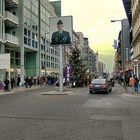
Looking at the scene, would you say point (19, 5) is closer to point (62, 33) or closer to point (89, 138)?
point (62, 33)

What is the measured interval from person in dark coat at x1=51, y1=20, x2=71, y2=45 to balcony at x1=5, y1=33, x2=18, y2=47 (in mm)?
20219

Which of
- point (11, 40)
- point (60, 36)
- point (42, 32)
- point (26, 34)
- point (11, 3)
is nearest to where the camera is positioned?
point (60, 36)

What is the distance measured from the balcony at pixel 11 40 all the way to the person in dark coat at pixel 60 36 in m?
20.2

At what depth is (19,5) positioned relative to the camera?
6919 centimetres

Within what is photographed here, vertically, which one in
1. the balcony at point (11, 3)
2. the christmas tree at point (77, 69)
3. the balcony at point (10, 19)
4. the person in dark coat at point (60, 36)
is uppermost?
the balcony at point (11, 3)

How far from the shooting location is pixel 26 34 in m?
72.4

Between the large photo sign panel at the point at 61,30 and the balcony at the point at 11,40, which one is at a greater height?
the balcony at the point at 11,40

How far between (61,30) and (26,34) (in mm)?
30581

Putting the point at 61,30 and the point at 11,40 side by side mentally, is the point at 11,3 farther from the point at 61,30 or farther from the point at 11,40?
the point at 61,30

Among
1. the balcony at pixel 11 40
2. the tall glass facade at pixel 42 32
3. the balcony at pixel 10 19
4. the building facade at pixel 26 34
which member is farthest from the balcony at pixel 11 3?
the balcony at pixel 11 40

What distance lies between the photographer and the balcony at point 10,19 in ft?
206

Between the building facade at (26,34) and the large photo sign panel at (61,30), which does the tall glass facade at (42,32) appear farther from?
the large photo sign panel at (61,30)

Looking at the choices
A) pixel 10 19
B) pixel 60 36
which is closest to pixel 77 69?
pixel 10 19

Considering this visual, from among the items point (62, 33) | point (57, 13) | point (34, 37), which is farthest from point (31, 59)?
point (62, 33)
